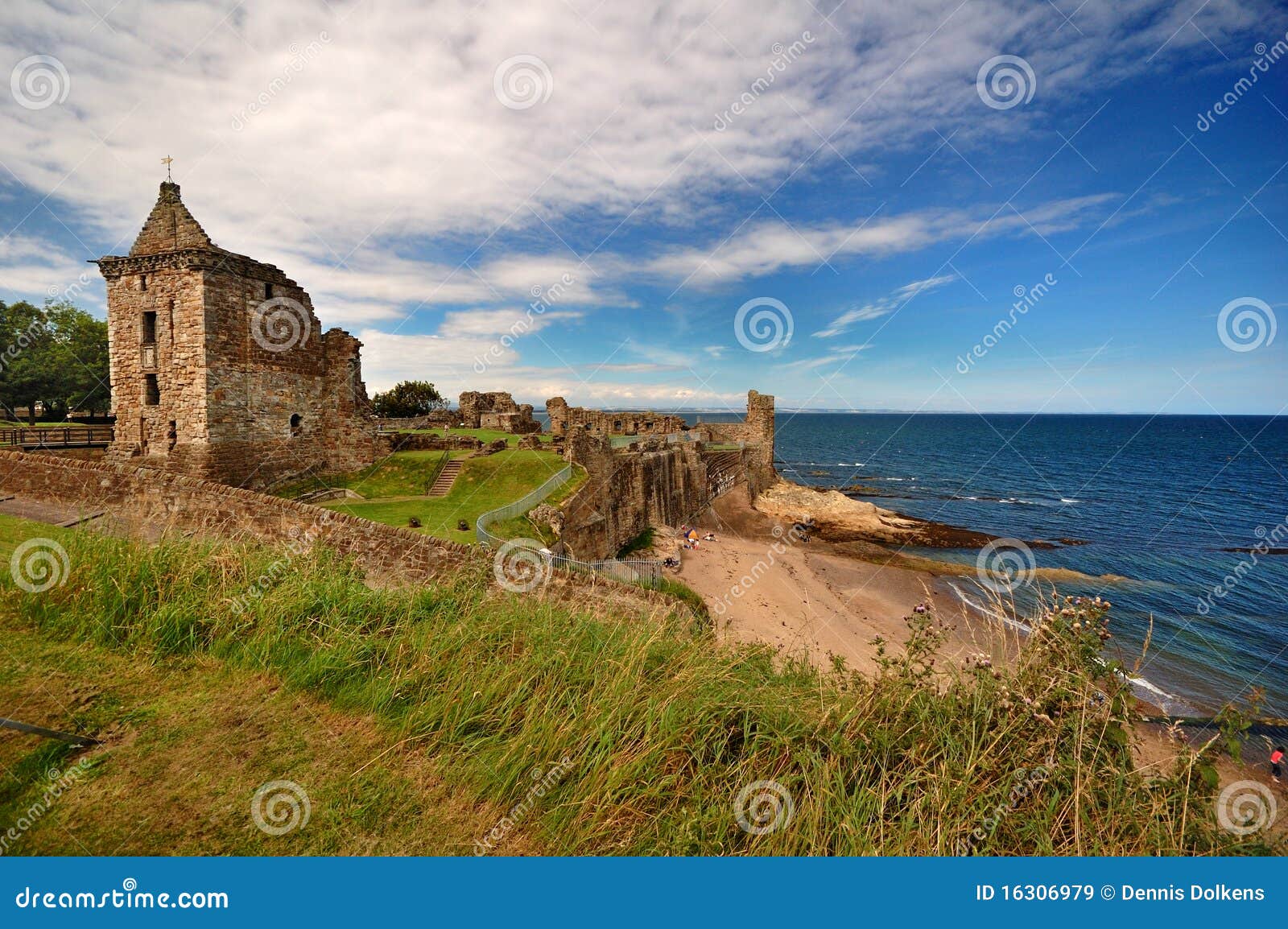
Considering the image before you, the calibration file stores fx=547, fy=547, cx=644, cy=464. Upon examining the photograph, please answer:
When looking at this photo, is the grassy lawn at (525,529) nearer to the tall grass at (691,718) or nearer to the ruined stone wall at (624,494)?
the ruined stone wall at (624,494)

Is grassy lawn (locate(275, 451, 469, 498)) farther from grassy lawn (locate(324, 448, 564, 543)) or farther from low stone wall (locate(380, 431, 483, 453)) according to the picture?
low stone wall (locate(380, 431, 483, 453))

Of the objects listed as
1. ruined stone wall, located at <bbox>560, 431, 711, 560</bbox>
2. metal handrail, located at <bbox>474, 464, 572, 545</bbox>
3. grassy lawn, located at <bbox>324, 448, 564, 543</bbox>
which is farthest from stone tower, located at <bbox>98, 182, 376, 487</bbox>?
ruined stone wall, located at <bbox>560, 431, 711, 560</bbox>

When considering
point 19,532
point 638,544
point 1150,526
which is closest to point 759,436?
point 638,544

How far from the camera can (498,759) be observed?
3869 millimetres

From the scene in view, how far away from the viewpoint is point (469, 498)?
2223 cm

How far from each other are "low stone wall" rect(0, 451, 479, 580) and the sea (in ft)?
28.5

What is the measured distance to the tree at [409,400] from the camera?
58.1m

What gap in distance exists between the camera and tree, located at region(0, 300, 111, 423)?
36.7 m

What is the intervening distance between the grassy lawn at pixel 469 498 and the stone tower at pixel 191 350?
13.7ft

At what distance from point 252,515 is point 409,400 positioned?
56.1 meters

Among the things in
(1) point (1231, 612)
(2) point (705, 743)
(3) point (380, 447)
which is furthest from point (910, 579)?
(2) point (705, 743)

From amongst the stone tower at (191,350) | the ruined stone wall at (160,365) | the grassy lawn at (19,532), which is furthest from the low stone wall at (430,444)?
the grassy lawn at (19,532)

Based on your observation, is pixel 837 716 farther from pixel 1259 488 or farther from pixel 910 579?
pixel 1259 488

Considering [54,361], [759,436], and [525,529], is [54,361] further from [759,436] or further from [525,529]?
[759,436]
